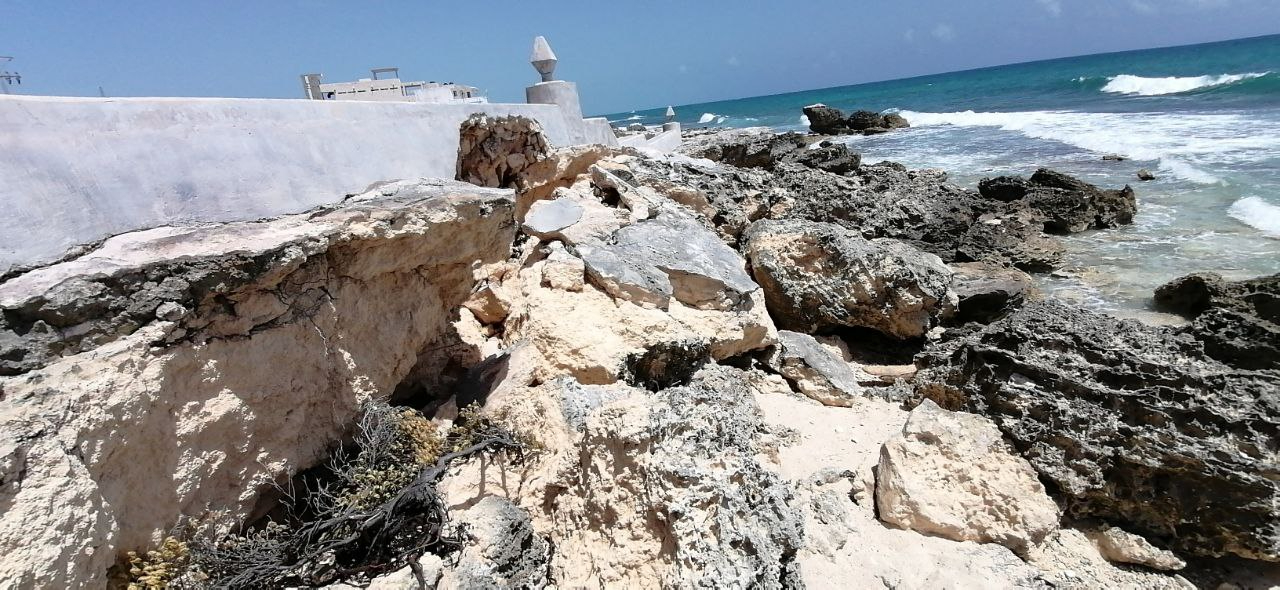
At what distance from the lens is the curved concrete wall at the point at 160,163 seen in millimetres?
2402

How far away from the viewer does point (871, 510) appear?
137 inches

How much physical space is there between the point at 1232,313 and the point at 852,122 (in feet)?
96.3

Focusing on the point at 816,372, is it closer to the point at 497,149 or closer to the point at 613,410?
the point at 613,410

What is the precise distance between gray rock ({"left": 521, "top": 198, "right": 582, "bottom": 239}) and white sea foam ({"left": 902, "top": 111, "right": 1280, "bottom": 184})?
13.6 meters

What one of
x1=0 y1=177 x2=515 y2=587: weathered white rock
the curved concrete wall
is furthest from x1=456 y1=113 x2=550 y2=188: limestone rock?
x1=0 y1=177 x2=515 y2=587: weathered white rock

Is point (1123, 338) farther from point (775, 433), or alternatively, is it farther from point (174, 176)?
point (174, 176)

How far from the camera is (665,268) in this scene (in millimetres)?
4770

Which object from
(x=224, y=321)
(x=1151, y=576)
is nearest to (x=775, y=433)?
(x=1151, y=576)

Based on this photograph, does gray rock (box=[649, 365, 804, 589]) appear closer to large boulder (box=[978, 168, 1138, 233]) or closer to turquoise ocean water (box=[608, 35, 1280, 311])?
turquoise ocean water (box=[608, 35, 1280, 311])

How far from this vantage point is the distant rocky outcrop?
3094 cm

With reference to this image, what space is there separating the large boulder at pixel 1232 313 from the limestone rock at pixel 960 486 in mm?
1909

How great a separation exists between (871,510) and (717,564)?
1.42 m

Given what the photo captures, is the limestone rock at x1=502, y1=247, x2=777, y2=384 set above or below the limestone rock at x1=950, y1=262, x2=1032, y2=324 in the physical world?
above

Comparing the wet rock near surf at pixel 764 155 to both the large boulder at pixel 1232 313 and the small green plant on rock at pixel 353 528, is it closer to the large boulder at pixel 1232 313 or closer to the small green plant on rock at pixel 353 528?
the large boulder at pixel 1232 313
